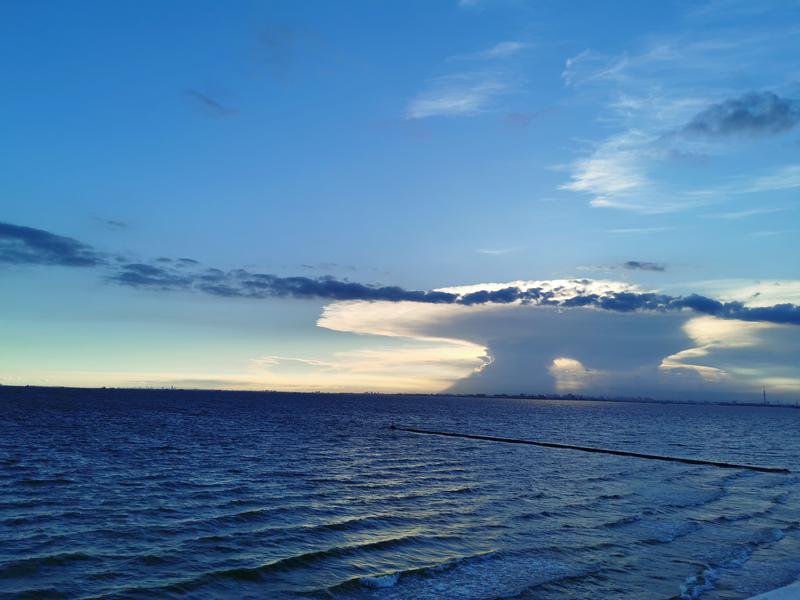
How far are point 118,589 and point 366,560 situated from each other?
32.4 ft

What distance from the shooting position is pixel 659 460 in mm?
64625

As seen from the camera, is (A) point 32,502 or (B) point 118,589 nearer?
(B) point 118,589

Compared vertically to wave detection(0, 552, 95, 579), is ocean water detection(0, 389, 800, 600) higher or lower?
lower

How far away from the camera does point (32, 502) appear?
32.5m

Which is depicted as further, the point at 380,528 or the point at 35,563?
the point at 380,528

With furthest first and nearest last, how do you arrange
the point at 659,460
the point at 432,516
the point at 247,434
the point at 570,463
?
1. the point at 247,434
2. the point at 659,460
3. the point at 570,463
4. the point at 432,516

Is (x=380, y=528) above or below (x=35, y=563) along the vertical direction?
below

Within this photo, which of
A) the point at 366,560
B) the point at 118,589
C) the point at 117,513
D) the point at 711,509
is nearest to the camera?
the point at 118,589

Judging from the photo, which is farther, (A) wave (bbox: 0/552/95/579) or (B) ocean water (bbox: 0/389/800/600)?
(B) ocean water (bbox: 0/389/800/600)

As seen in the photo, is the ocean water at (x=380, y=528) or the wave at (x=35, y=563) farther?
the ocean water at (x=380, y=528)

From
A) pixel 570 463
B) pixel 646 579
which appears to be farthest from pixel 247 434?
pixel 646 579

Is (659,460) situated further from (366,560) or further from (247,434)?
(247,434)

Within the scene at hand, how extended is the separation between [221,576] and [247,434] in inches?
2623

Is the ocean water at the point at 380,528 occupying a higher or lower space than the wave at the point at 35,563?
lower
